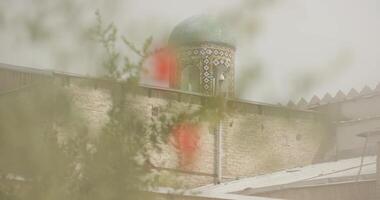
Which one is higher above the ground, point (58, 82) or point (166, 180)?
point (58, 82)

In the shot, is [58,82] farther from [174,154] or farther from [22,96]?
[174,154]

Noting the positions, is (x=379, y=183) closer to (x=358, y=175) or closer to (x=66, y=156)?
(x=358, y=175)

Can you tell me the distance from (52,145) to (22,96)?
35cm

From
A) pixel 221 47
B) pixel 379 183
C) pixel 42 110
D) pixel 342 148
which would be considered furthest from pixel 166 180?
pixel 221 47

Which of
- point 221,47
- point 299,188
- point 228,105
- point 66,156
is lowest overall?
point 299,188

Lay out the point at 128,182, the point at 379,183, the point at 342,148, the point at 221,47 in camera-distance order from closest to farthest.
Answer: the point at 128,182, the point at 379,183, the point at 342,148, the point at 221,47

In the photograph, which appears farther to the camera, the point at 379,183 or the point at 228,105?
the point at 379,183

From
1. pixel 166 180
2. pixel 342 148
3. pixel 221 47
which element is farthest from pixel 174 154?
pixel 221 47

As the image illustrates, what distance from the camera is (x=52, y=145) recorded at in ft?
15.9

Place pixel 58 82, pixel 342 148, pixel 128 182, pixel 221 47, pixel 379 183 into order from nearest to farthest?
1. pixel 128 182
2. pixel 58 82
3. pixel 379 183
4. pixel 342 148
5. pixel 221 47

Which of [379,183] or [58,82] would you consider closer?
[58,82]

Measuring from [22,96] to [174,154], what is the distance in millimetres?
939

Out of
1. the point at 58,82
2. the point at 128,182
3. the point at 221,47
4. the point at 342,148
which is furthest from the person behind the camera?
the point at 221,47

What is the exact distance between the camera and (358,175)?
16.7 m
